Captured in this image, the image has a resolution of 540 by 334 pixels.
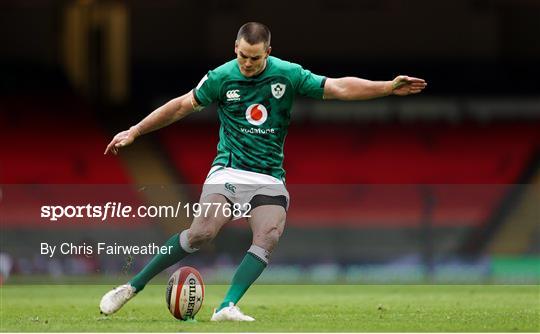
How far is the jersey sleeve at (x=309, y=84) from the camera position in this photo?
889cm

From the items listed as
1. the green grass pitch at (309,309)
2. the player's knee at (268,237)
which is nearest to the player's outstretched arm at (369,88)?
the player's knee at (268,237)

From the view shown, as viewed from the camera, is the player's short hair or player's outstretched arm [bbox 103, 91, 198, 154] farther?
player's outstretched arm [bbox 103, 91, 198, 154]

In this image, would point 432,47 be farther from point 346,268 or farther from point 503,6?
point 346,268

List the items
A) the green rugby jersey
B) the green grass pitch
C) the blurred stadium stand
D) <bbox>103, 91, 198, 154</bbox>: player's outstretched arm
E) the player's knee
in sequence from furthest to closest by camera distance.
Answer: the blurred stadium stand < <bbox>103, 91, 198, 154</bbox>: player's outstretched arm < the green rugby jersey < the player's knee < the green grass pitch

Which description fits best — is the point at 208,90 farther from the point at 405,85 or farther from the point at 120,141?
the point at 405,85

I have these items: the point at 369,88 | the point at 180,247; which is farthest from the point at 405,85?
the point at 180,247

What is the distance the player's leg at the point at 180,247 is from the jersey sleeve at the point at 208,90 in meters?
0.71

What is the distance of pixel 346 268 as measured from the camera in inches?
645

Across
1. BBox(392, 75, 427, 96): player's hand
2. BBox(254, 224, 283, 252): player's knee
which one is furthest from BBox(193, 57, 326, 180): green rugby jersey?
BBox(392, 75, 427, 96): player's hand

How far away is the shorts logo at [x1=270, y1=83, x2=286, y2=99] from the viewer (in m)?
8.83

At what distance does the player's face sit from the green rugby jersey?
123 millimetres

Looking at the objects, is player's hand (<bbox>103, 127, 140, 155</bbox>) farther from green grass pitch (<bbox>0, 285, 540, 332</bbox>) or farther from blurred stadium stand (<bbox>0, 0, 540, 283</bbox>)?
blurred stadium stand (<bbox>0, 0, 540, 283</bbox>)

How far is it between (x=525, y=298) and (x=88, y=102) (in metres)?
13.2

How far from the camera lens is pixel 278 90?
8.83m
